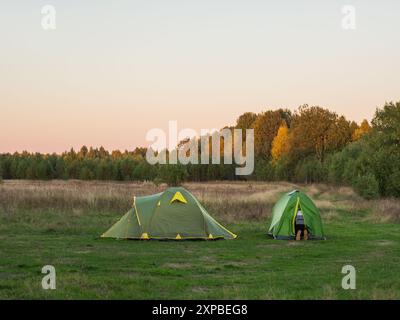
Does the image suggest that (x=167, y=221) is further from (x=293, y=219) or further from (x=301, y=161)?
(x=301, y=161)

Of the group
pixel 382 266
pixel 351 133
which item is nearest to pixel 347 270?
pixel 382 266

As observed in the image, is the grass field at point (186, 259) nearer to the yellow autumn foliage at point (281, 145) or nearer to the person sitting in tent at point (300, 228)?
the person sitting in tent at point (300, 228)

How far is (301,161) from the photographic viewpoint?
270ft

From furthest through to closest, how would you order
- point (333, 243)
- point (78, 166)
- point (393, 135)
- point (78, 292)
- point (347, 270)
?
point (78, 166)
point (393, 135)
point (333, 243)
point (347, 270)
point (78, 292)

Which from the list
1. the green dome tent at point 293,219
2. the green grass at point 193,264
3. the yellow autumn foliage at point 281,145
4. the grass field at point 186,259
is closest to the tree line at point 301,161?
the yellow autumn foliage at point 281,145

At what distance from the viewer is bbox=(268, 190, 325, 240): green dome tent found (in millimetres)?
21786

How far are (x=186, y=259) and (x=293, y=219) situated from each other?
673cm

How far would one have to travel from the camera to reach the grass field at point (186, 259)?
1169 cm

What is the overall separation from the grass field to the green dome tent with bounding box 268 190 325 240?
0.64 metres

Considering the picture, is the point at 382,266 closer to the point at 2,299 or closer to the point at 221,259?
the point at 221,259

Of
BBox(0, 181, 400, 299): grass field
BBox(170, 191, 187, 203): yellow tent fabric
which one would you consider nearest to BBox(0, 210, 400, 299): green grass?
BBox(0, 181, 400, 299): grass field

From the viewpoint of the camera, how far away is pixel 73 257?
16328mm

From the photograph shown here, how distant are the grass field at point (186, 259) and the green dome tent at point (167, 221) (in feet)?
2.35
